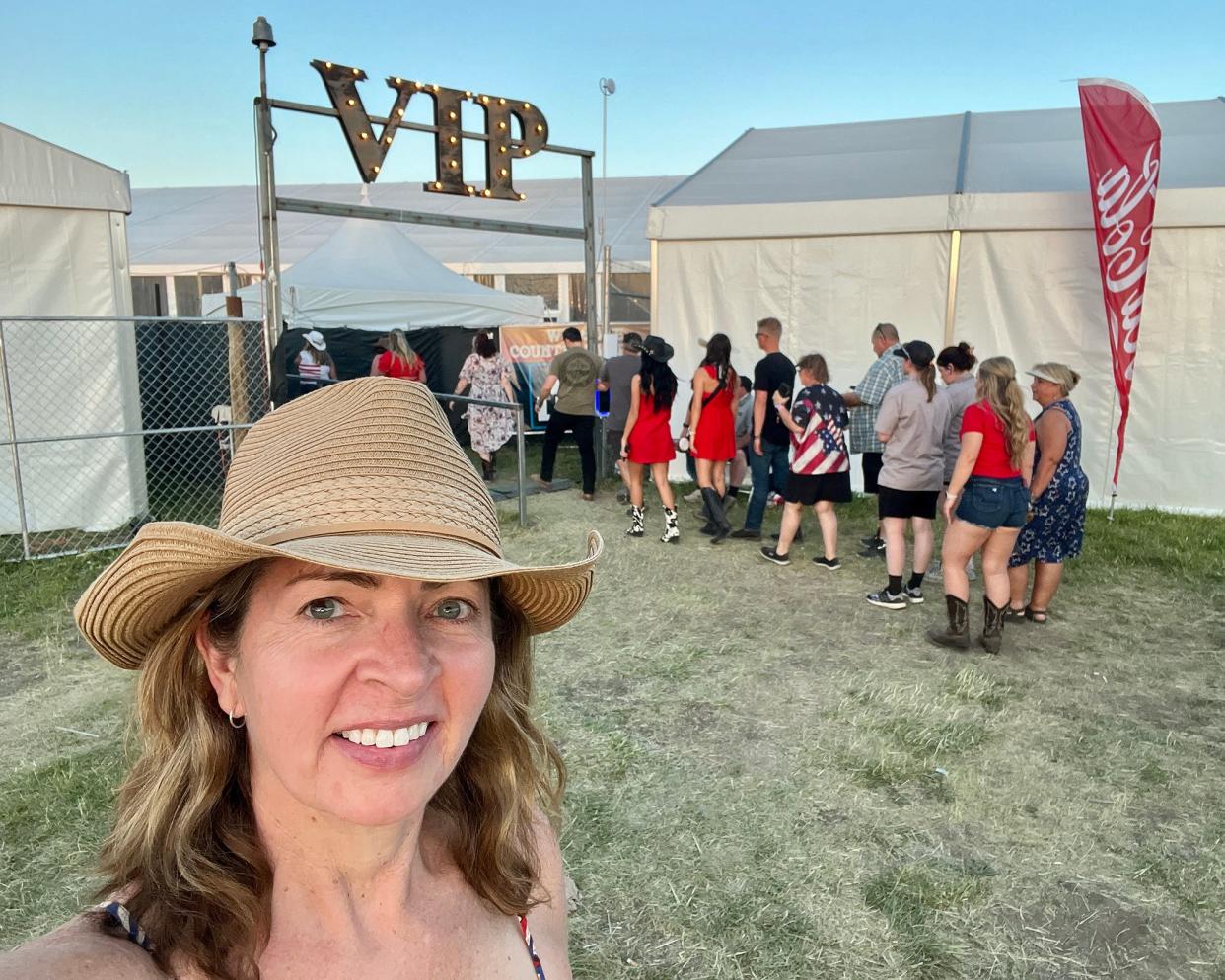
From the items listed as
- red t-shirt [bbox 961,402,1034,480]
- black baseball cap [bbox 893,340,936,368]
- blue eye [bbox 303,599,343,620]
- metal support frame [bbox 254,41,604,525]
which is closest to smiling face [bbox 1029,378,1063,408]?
red t-shirt [bbox 961,402,1034,480]

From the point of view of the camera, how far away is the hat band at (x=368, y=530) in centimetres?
108

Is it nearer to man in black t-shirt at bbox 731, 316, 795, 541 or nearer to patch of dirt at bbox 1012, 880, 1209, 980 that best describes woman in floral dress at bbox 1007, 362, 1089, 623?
man in black t-shirt at bbox 731, 316, 795, 541

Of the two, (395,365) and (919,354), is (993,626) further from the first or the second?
(395,365)

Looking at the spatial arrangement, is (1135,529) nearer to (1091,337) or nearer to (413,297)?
(1091,337)

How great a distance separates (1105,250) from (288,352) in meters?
8.90

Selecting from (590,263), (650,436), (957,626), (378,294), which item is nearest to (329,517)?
(957,626)

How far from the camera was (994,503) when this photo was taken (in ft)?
16.0

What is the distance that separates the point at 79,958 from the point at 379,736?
1.18 feet

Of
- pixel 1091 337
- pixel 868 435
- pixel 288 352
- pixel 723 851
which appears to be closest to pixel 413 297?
pixel 288 352

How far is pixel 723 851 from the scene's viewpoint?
3.18m

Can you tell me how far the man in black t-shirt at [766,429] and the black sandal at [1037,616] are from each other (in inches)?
94.0

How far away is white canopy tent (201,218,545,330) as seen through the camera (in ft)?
38.5

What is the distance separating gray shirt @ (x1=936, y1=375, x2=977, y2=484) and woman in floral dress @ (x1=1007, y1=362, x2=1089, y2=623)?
23.0 inches

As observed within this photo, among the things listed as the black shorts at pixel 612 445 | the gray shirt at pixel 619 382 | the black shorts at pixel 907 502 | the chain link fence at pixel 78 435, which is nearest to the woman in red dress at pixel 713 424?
the gray shirt at pixel 619 382
